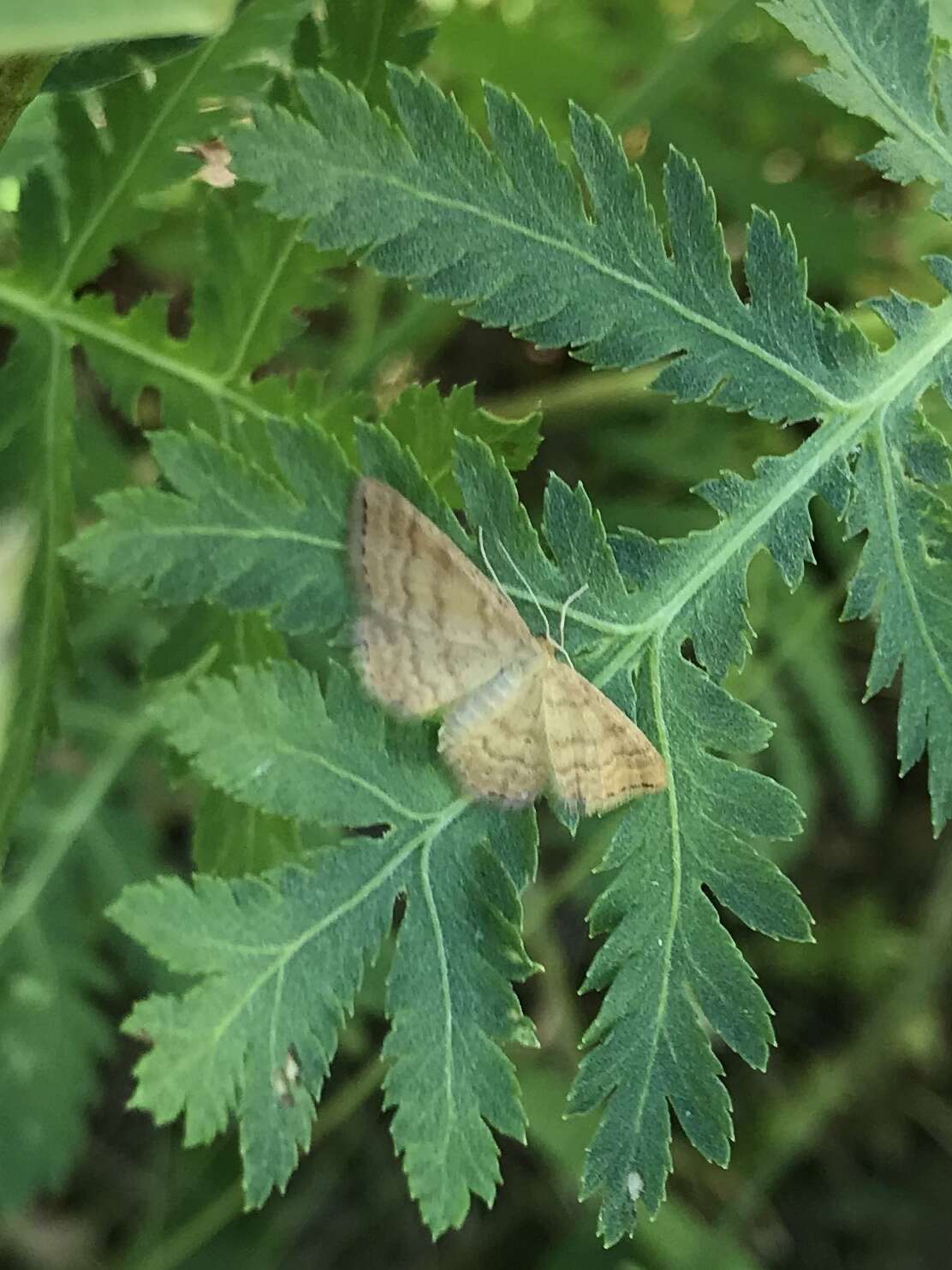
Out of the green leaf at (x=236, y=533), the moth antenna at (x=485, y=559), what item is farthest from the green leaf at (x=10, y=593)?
the moth antenna at (x=485, y=559)

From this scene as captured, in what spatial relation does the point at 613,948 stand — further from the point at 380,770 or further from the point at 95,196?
the point at 95,196

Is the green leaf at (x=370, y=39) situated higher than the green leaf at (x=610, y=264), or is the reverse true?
the green leaf at (x=370, y=39)

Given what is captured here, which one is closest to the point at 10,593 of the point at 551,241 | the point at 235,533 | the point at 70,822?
the point at 235,533

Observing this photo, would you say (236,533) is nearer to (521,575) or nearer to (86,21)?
(521,575)

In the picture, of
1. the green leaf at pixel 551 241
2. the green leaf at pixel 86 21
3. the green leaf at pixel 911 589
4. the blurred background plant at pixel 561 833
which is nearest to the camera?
the green leaf at pixel 86 21

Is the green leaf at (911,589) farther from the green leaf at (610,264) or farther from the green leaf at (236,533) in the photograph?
the green leaf at (236,533)

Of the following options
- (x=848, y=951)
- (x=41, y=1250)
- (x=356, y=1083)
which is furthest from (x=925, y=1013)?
(x=41, y=1250)
